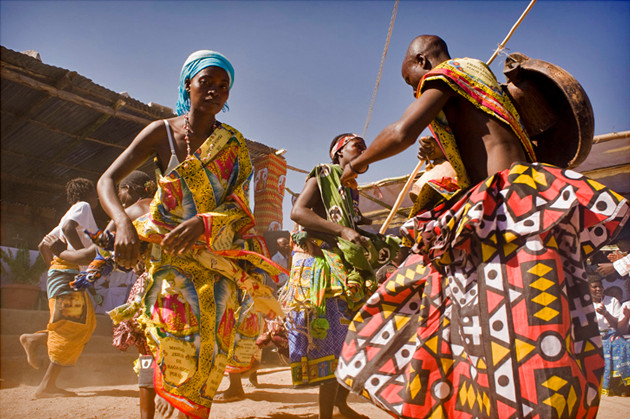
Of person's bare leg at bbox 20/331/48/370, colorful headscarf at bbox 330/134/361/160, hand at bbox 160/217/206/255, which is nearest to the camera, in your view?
hand at bbox 160/217/206/255

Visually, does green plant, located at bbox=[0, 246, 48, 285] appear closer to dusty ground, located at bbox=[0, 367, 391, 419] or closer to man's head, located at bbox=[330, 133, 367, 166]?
dusty ground, located at bbox=[0, 367, 391, 419]

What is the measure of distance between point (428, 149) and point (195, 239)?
4.20 feet

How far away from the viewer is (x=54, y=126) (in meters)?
8.69

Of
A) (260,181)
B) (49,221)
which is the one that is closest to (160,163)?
(260,181)

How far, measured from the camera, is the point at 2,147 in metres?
9.39

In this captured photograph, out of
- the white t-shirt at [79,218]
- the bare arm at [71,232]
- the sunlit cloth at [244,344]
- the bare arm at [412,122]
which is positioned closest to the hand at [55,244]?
the white t-shirt at [79,218]

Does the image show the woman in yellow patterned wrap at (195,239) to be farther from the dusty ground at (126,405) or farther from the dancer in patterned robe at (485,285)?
the dusty ground at (126,405)

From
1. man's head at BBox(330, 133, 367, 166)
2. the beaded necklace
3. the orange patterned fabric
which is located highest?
the orange patterned fabric

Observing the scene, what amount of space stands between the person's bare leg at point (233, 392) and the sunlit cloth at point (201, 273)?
228cm

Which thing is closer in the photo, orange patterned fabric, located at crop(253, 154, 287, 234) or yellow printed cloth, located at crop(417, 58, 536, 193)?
yellow printed cloth, located at crop(417, 58, 536, 193)

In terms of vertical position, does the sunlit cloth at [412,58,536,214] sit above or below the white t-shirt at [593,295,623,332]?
above

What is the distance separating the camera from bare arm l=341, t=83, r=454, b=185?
1.76m

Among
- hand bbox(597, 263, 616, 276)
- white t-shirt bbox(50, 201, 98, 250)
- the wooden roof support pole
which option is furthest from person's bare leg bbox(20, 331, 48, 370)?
hand bbox(597, 263, 616, 276)

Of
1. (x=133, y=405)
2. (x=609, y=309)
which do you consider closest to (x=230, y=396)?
(x=133, y=405)
